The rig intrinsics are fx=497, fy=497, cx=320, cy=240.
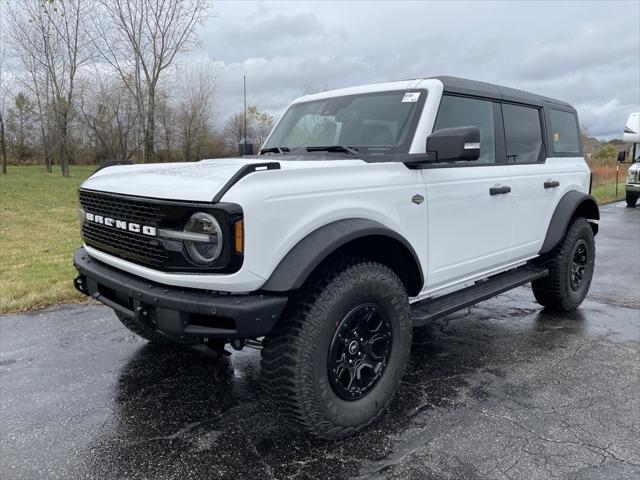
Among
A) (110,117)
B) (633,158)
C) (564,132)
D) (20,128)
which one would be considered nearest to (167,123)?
(110,117)

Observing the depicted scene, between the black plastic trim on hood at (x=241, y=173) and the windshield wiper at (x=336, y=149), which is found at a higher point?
the windshield wiper at (x=336, y=149)

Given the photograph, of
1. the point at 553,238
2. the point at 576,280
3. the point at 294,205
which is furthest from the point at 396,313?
the point at 576,280

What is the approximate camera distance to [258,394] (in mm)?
3217

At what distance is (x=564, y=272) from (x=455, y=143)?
8.32ft

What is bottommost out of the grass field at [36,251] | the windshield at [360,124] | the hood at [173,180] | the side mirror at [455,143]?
the grass field at [36,251]

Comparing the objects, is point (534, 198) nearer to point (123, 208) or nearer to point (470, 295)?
point (470, 295)

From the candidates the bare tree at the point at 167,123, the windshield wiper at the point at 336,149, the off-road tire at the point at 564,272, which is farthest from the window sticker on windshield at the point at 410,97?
the bare tree at the point at 167,123

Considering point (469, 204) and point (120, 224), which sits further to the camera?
point (469, 204)

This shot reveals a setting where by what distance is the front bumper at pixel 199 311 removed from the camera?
2.21m

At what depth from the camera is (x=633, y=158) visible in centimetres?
1709

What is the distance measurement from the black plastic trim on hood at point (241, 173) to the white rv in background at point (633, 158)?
54.1 feet

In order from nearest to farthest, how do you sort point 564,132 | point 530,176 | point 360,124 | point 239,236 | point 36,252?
point 239,236
point 360,124
point 530,176
point 564,132
point 36,252

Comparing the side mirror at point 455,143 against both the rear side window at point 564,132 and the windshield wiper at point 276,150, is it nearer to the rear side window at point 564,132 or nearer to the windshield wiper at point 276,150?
the windshield wiper at point 276,150

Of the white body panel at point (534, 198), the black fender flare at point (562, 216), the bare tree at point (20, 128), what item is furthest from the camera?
the bare tree at point (20, 128)
